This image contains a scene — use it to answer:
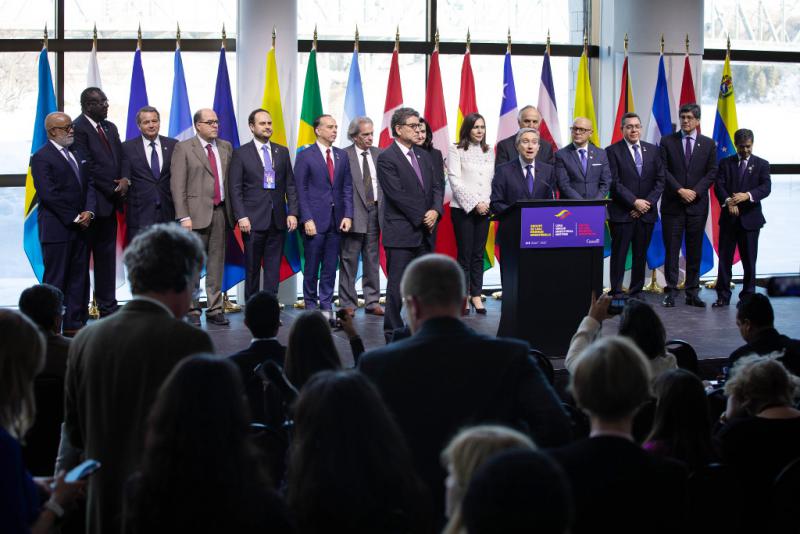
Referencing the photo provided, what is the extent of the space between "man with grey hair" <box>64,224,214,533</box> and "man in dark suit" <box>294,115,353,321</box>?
5.39 meters

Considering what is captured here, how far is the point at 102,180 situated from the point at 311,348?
4552mm

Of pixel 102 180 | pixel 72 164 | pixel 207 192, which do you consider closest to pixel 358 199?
pixel 207 192

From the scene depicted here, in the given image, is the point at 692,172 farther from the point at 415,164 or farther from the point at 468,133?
the point at 415,164

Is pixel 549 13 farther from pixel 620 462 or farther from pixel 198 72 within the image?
pixel 620 462

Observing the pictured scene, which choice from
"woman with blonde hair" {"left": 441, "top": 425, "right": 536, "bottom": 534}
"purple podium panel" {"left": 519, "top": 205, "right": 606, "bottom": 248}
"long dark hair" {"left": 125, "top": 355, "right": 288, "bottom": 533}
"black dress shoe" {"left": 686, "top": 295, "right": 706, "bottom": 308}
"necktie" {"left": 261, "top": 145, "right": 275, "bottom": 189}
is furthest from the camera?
"black dress shoe" {"left": 686, "top": 295, "right": 706, "bottom": 308}

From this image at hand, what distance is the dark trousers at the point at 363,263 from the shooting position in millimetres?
8195

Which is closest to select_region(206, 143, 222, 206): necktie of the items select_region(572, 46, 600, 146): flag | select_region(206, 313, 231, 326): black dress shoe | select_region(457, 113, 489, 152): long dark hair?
select_region(206, 313, 231, 326): black dress shoe

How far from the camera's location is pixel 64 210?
7152mm

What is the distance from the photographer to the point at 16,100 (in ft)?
28.8

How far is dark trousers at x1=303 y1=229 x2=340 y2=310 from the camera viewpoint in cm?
797

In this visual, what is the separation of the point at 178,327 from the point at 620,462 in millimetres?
1039

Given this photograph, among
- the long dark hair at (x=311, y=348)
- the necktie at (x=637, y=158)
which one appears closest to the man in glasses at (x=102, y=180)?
the necktie at (x=637, y=158)

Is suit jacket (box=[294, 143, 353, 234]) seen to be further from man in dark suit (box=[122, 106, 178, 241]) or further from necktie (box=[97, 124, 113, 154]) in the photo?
necktie (box=[97, 124, 113, 154])

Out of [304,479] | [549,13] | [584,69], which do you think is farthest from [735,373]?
[549,13]
